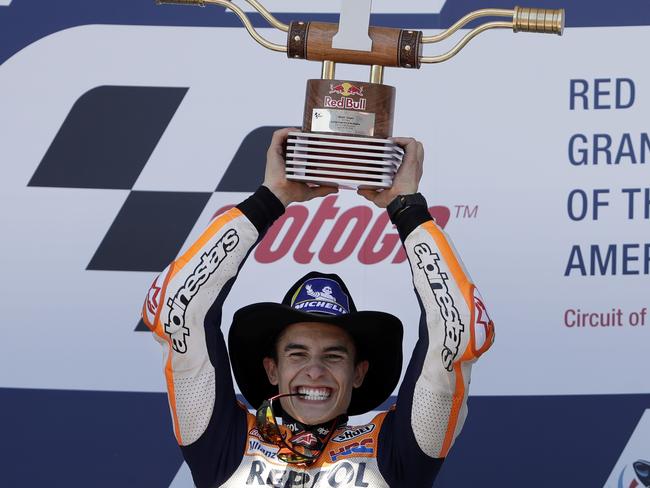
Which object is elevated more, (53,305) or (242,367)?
(53,305)

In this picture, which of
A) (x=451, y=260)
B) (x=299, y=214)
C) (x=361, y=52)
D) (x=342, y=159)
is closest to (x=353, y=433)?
(x=451, y=260)

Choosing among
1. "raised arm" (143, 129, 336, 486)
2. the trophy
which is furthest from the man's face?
the trophy

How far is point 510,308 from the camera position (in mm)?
3248

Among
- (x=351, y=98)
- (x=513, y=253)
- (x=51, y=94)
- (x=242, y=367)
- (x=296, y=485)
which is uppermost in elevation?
(x=51, y=94)

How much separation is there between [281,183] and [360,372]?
42cm

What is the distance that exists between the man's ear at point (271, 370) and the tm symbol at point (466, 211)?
2.21 feet

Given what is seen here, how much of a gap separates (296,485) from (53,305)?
1.00 meters

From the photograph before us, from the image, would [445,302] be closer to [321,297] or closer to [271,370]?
[321,297]

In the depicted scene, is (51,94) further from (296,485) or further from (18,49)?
(296,485)

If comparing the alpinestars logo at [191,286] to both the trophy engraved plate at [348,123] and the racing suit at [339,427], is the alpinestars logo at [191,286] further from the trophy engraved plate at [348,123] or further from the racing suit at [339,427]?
the trophy engraved plate at [348,123]

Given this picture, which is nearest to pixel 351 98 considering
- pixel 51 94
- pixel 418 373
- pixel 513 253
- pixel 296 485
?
pixel 418 373

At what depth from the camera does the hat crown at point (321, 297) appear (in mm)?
2697

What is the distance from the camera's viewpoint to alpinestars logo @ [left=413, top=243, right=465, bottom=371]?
8.07 ft

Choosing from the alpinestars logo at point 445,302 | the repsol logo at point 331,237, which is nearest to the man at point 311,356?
the alpinestars logo at point 445,302
